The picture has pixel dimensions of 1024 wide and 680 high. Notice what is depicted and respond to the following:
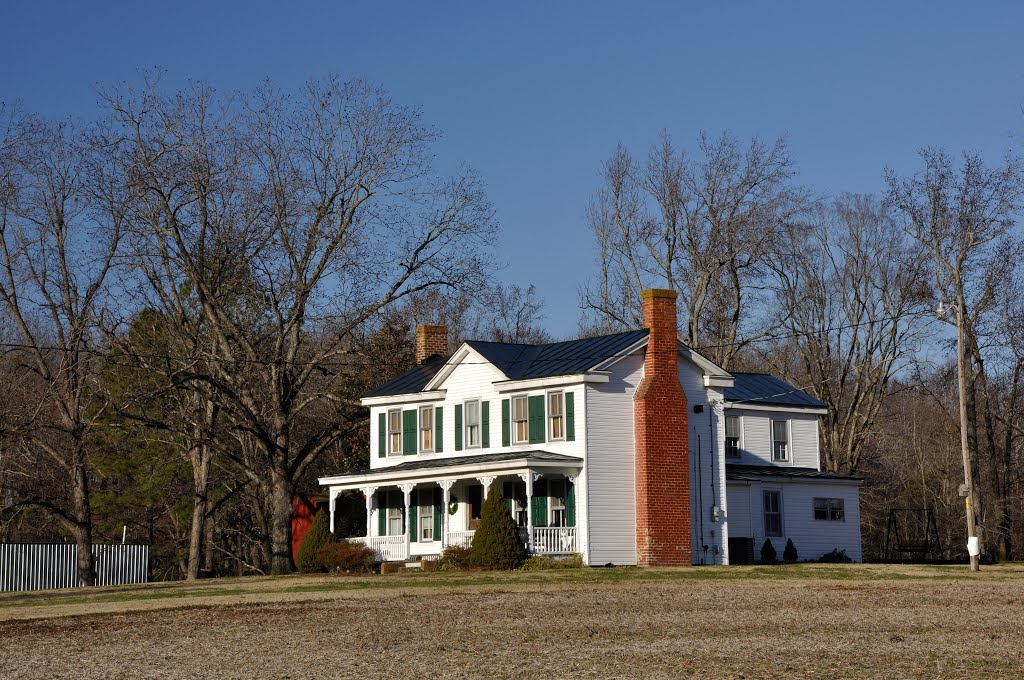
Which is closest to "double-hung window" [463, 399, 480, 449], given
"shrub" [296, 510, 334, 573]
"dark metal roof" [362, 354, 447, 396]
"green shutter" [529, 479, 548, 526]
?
"dark metal roof" [362, 354, 447, 396]

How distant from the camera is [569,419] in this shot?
136 feet

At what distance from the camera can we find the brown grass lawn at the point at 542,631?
14.7 metres

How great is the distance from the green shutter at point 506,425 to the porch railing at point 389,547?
485cm

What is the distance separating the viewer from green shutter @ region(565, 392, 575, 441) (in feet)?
135

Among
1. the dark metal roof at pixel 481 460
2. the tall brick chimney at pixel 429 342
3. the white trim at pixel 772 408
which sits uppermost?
the tall brick chimney at pixel 429 342

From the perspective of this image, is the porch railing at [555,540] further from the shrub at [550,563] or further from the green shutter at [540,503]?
the green shutter at [540,503]

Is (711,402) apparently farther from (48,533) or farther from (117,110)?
(48,533)

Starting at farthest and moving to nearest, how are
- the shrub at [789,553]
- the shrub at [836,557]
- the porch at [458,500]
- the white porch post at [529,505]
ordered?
the shrub at [836,557] < the shrub at [789,553] < the porch at [458,500] < the white porch post at [529,505]

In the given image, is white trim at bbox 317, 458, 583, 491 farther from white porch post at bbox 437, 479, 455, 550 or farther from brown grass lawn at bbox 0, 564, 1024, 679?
brown grass lawn at bbox 0, 564, 1024, 679

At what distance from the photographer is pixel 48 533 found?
2391 inches

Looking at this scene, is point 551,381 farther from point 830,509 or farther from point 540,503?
point 830,509

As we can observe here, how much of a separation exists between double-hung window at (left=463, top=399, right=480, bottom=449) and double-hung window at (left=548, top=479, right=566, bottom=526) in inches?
135

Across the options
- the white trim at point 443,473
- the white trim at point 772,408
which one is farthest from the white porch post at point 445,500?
the white trim at point 772,408

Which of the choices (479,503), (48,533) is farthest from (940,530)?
(48,533)
